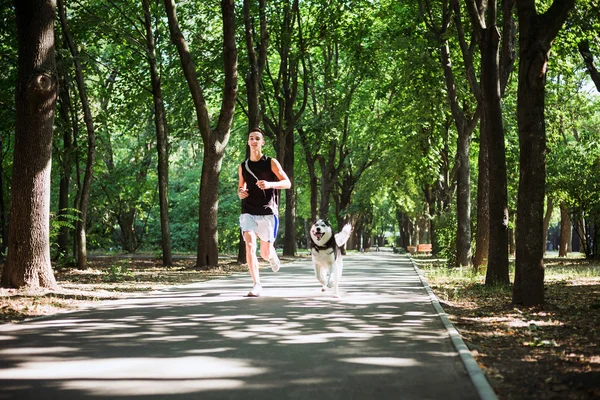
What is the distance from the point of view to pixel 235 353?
6.44 m

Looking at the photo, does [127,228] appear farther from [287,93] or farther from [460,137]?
[460,137]

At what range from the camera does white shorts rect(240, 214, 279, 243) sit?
11094 mm

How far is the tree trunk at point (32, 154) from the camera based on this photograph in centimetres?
1114

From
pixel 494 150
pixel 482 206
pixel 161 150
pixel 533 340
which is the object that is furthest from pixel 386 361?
pixel 161 150

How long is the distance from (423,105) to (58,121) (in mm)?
13014

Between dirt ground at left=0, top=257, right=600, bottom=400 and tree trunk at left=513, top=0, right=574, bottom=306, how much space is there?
58 cm

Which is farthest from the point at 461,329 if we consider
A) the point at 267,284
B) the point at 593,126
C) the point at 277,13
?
the point at 593,126

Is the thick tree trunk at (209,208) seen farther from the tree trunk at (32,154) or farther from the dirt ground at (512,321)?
the tree trunk at (32,154)

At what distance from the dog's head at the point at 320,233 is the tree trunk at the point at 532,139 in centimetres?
287

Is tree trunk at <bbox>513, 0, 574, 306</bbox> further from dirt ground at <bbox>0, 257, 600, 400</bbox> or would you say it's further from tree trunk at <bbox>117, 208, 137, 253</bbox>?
tree trunk at <bbox>117, 208, 137, 253</bbox>

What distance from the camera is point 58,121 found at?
2188cm

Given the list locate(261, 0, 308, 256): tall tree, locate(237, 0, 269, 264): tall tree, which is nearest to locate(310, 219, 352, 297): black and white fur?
locate(237, 0, 269, 264): tall tree

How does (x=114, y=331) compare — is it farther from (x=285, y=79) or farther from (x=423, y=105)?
(x=285, y=79)

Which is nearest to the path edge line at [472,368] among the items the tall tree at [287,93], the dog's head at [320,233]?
the dog's head at [320,233]
